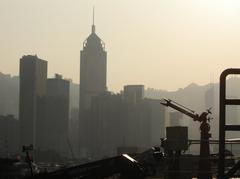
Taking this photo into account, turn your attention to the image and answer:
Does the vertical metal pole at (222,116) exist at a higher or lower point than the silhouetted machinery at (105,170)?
higher

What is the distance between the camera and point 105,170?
40.5 ft

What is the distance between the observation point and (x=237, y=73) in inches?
353

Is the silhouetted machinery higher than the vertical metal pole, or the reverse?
the vertical metal pole

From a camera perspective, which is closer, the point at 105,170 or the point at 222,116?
the point at 222,116

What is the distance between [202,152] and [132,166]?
13.7 meters

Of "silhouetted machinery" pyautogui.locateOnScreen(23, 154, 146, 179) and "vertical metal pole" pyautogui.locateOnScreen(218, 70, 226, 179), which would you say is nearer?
"vertical metal pole" pyautogui.locateOnScreen(218, 70, 226, 179)

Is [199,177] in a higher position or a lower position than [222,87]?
lower

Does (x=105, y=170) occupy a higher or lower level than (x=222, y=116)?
lower

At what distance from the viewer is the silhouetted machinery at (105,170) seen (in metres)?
12.1

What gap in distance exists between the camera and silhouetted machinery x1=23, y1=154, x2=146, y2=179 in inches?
476

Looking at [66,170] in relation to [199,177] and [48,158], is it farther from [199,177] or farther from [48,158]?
[48,158]

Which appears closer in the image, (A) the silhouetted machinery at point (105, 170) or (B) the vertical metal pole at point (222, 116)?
(B) the vertical metal pole at point (222, 116)

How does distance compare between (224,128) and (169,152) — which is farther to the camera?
(169,152)

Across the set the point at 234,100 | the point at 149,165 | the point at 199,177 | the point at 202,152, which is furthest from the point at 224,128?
the point at 202,152
